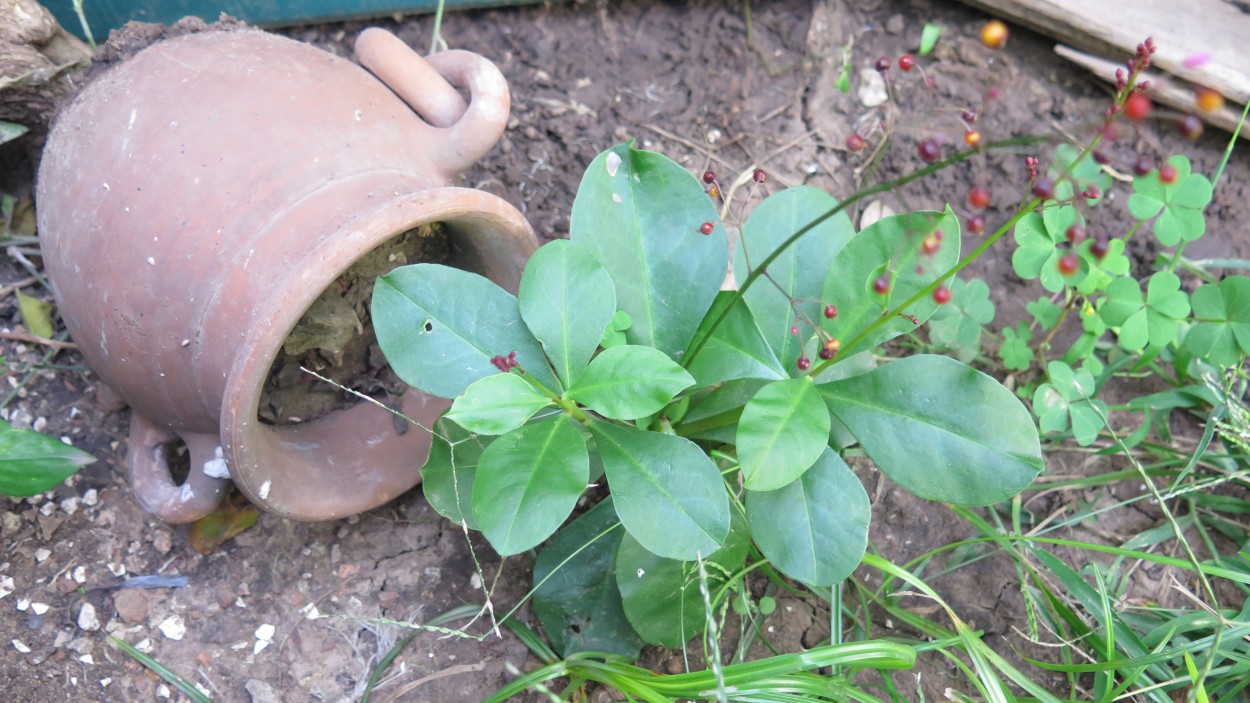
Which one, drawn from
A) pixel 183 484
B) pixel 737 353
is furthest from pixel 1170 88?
pixel 183 484

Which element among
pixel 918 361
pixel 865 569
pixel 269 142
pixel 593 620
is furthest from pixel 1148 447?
pixel 269 142

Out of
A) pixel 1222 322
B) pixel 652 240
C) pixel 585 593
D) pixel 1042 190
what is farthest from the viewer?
pixel 1222 322

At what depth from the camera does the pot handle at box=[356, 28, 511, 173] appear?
1528mm

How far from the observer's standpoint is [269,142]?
1.37 m

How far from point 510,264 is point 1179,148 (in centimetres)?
165

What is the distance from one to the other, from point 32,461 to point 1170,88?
2.39 metres

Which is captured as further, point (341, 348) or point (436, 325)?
point (341, 348)

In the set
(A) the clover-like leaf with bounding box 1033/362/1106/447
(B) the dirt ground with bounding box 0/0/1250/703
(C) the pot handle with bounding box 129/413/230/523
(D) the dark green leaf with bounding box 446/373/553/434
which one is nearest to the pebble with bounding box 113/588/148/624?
(B) the dirt ground with bounding box 0/0/1250/703

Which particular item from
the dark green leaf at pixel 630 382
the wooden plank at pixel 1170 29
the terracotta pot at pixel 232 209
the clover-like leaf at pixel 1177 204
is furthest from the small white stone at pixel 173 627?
the wooden plank at pixel 1170 29

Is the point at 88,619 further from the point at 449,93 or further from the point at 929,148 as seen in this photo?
the point at 929,148

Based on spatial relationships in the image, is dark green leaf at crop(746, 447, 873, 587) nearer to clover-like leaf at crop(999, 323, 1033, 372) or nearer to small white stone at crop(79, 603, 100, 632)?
clover-like leaf at crop(999, 323, 1033, 372)

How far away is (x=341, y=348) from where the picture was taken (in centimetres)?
162

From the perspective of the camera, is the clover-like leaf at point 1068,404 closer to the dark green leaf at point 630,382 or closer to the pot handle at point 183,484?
the dark green leaf at point 630,382

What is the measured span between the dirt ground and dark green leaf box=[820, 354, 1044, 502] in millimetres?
371
